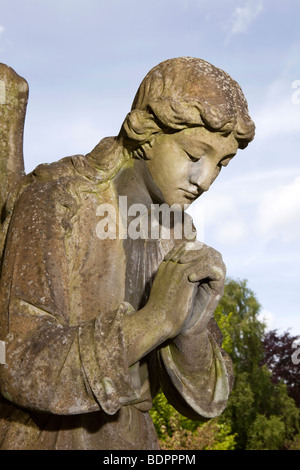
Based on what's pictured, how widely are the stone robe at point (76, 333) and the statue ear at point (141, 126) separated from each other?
1.00ft

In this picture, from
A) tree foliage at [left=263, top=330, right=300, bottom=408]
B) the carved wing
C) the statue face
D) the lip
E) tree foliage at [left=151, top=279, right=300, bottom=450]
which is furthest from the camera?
tree foliage at [left=263, top=330, right=300, bottom=408]

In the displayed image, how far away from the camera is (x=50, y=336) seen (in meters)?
2.62

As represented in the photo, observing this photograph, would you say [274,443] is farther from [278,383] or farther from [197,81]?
[197,81]

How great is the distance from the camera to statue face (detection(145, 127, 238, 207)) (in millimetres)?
2934

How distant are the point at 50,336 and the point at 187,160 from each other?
1.06m

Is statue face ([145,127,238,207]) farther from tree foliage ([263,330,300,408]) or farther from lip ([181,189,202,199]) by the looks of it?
tree foliage ([263,330,300,408])

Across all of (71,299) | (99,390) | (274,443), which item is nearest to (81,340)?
Result: (99,390)

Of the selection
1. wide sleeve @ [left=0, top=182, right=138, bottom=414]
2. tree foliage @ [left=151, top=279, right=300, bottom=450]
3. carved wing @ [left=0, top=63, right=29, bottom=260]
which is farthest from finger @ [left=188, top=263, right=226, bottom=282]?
tree foliage @ [left=151, top=279, right=300, bottom=450]


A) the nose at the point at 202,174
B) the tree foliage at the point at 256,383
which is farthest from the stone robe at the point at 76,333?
the tree foliage at the point at 256,383

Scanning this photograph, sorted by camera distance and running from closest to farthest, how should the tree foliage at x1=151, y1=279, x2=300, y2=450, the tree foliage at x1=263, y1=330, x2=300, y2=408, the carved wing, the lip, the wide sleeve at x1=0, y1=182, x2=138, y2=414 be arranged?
the wide sleeve at x1=0, y1=182, x2=138, y2=414 < the lip < the carved wing < the tree foliage at x1=151, y1=279, x2=300, y2=450 < the tree foliage at x1=263, y1=330, x2=300, y2=408

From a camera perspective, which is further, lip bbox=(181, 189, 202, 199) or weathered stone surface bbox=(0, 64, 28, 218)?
weathered stone surface bbox=(0, 64, 28, 218)

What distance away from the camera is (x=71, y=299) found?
299cm

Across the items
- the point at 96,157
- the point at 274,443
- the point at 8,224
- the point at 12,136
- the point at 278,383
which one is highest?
the point at 12,136

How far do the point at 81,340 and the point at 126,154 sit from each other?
1048 mm
